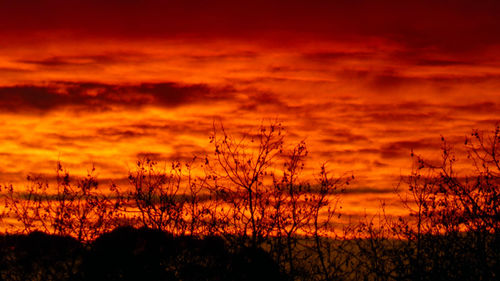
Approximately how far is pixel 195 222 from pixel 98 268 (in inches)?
303

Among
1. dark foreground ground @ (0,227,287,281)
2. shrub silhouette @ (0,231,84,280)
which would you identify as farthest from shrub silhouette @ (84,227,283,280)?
shrub silhouette @ (0,231,84,280)

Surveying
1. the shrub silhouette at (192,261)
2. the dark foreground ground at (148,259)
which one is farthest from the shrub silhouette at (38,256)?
the shrub silhouette at (192,261)

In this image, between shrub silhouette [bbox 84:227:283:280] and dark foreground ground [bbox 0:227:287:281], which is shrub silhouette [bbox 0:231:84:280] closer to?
dark foreground ground [bbox 0:227:287:281]

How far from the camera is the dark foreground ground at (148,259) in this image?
20.5 meters

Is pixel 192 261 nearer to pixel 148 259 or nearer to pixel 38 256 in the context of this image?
pixel 148 259

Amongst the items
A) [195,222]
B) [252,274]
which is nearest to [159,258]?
[195,222]

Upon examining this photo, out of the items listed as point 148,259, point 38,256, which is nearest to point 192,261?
point 148,259

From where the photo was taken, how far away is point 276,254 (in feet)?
71.8

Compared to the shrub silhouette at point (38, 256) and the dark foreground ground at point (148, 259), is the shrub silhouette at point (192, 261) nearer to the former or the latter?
the dark foreground ground at point (148, 259)

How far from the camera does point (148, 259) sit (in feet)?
79.9

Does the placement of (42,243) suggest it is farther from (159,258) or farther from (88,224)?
(159,258)

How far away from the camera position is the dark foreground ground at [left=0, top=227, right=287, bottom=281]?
67.2ft

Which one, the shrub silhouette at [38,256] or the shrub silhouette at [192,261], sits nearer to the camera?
the shrub silhouette at [192,261]

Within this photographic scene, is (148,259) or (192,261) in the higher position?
(192,261)
